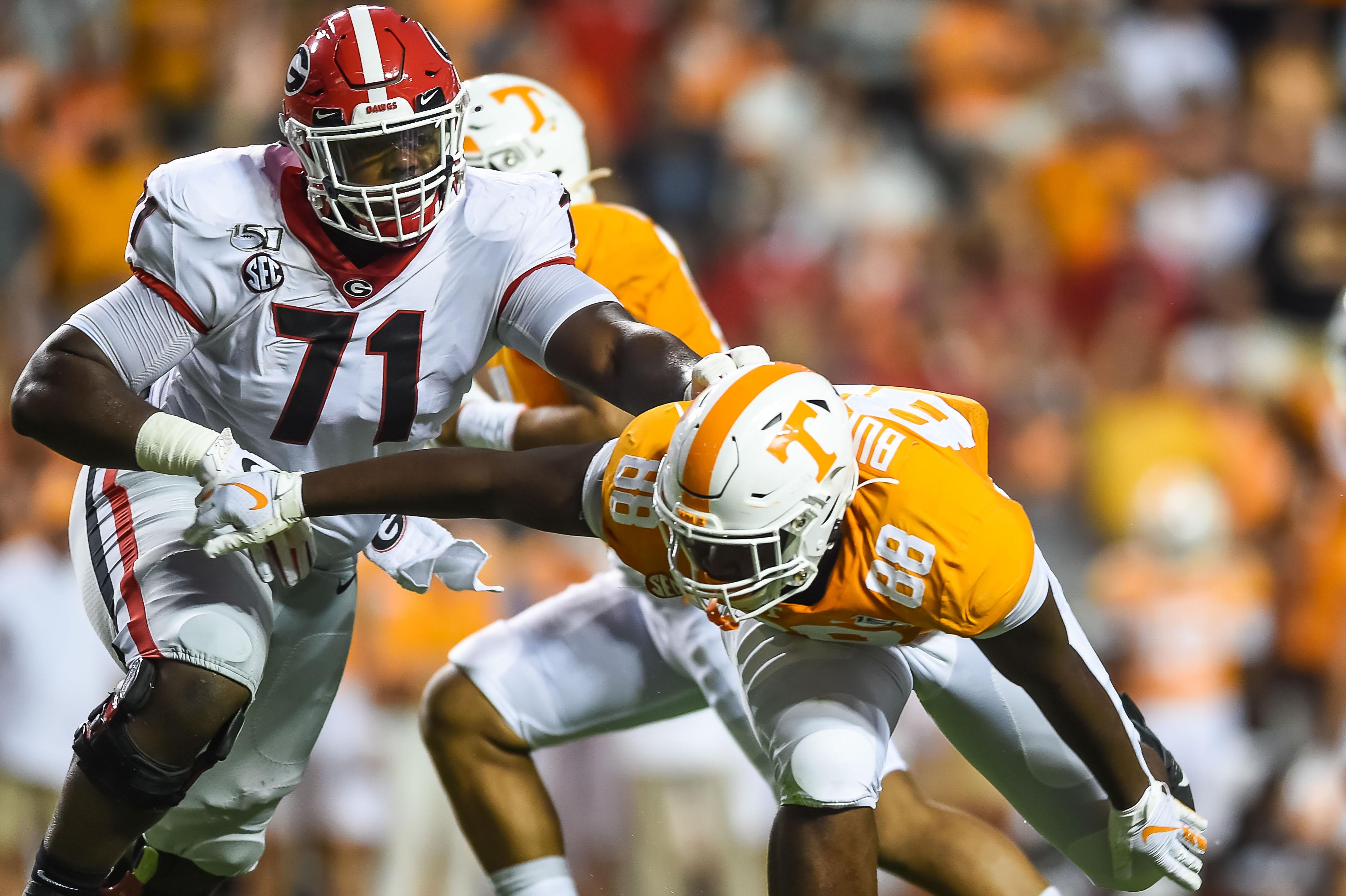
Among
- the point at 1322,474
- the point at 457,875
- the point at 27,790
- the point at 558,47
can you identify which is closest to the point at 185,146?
the point at 558,47

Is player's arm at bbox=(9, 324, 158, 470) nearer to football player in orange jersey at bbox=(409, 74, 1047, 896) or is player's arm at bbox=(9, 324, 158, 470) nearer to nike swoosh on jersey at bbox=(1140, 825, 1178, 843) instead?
football player in orange jersey at bbox=(409, 74, 1047, 896)

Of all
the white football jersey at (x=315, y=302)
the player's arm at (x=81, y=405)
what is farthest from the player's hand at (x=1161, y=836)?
the player's arm at (x=81, y=405)

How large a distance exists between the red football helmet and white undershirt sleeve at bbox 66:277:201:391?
402 millimetres

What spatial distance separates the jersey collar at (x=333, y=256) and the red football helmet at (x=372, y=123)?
0.15ft

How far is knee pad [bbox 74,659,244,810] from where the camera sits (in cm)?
332

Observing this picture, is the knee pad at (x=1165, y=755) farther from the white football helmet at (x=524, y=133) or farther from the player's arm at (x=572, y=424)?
the white football helmet at (x=524, y=133)

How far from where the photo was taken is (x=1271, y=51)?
1002 cm

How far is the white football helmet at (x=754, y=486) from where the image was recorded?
3133 mm

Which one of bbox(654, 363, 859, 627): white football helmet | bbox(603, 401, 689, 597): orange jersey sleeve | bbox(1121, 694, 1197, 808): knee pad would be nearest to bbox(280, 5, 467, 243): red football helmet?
bbox(603, 401, 689, 597): orange jersey sleeve

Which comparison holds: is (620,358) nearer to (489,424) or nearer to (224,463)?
(224,463)

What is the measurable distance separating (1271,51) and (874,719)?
783cm

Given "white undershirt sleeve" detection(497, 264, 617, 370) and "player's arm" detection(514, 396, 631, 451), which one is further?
"player's arm" detection(514, 396, 631, 451)

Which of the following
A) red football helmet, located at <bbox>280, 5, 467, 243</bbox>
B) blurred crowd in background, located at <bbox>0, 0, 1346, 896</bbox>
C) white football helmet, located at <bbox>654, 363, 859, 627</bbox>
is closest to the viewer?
white football helmet, located at <bbox>654, 363, 859, 627</bbox>

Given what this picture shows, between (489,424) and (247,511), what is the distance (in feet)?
4.48
